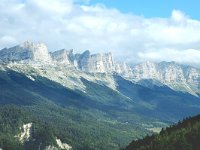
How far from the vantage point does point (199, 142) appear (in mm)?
199125

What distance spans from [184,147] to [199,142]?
18.7ft

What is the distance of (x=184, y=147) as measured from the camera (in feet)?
654
